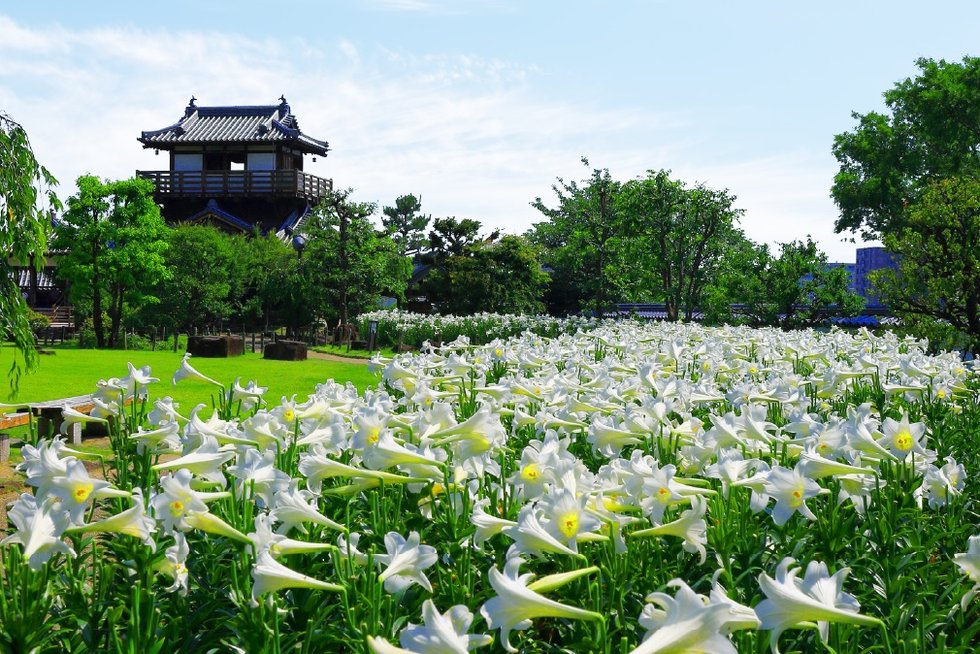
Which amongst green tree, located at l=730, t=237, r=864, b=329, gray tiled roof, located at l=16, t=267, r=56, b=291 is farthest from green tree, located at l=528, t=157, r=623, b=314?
gray tiled roof, located at l=16, t=267, r=56, b=291

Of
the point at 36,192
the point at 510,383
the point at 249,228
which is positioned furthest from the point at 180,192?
the point at 510,383

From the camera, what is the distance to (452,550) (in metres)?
2.58

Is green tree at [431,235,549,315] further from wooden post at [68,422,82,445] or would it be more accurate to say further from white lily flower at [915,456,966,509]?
white lily flower at [915,456,966,509]

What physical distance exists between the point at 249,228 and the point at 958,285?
30.2 meters

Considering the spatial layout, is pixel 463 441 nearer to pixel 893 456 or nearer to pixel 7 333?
pixel 893 456

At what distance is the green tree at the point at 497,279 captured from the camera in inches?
1064

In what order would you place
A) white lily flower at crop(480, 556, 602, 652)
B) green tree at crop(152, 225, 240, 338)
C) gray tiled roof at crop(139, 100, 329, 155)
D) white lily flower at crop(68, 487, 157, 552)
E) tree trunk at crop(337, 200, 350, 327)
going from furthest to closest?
gray tiled roof at crop(139, 100, 329, 155) < green tree at crop(152, 225, 240, 338) < tree trunk at crop(337, 200, 350, 327) < white lily flower at crop(68, 487, 157, 552) < white lily flower at crop(480, 556, 602, 652)

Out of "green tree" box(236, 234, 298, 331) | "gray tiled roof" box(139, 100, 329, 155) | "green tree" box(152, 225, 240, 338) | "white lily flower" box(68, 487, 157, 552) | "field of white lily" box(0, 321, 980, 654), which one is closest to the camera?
"field of white lily" box(0, 321, 980, 654)

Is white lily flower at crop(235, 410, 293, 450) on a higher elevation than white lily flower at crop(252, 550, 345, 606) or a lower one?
higher

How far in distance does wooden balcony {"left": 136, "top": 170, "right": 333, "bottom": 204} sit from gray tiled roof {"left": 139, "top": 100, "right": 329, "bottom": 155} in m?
1.70

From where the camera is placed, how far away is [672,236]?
21.2 m

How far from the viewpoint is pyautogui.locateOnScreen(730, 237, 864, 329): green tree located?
804 inches

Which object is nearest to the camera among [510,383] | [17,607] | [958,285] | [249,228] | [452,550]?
[17,607]

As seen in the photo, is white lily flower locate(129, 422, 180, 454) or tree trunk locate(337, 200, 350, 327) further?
tree trunk locate(337, 200, 350, 327)
